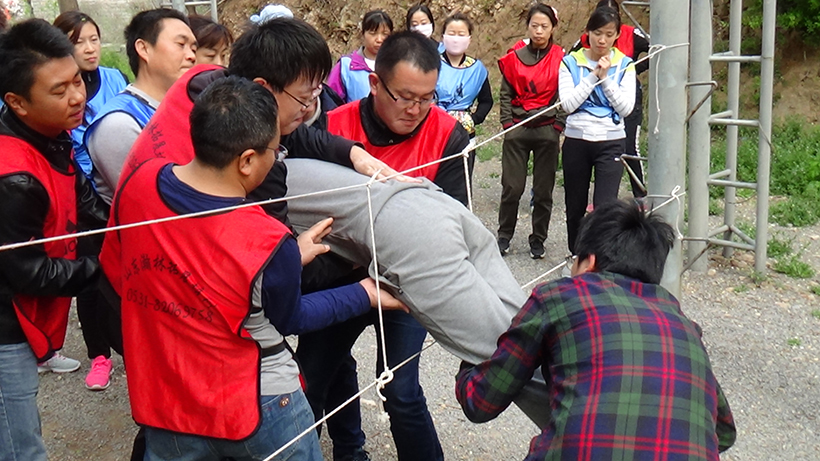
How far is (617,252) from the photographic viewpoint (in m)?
1.93

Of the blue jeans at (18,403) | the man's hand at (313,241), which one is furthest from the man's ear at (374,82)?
the blue jeans at (18,403)

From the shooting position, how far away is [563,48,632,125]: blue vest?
4898mm

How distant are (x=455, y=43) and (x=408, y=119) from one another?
10.4 feet

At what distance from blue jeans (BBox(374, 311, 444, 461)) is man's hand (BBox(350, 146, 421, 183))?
0.51m

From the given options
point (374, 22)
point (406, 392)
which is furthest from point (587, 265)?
point (374, 22)

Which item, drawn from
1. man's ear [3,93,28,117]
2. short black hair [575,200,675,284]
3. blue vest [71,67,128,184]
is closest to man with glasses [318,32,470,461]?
short black hair [575,200,675,284]

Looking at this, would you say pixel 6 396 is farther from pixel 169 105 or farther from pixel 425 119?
pixel 425 119

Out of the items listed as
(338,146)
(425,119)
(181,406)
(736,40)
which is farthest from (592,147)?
(181,406)

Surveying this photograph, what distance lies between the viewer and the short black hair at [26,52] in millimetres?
2225

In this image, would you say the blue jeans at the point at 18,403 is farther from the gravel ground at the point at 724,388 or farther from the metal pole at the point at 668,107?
the metal pole at the point at 668,107

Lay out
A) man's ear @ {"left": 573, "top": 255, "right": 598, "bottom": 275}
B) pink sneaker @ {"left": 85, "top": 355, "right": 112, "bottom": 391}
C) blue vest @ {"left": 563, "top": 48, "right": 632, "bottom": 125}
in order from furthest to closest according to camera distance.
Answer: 1. blue vest @ {"left": 563, "top": 48, "right": 632, "bottom": 125}
2. pink sneaker @ {"left": 85, "top": 355, "right": 112, "bottom": 391}
3. man's ear @ {"left": 573, "top": 255, "right": 598, "bottom": 275}

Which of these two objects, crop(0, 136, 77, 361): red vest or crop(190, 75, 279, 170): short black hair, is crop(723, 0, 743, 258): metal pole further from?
crop(0, 136, 77, 361): red vest

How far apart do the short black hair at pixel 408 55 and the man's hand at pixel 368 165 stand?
1.20ft

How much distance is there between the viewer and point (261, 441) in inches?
73.8
